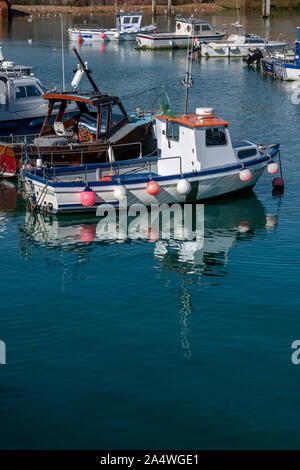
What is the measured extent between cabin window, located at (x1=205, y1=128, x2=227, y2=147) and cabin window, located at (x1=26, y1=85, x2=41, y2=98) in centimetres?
1303

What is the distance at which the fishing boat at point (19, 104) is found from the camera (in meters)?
31.2

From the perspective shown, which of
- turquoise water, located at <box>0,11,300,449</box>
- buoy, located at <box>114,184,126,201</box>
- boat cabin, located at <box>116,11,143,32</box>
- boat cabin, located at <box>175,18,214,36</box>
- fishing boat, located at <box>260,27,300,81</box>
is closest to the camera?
turquoise water, located at <box>0,11,300,449</box>

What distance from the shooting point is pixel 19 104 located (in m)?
31.7

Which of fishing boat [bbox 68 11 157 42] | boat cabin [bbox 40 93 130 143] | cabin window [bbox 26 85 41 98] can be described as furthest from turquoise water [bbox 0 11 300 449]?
fishing boat [bbox 68 11 157 42]

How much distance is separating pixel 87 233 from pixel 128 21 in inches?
2761

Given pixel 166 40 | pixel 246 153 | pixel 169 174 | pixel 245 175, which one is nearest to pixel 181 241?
pixel 169 174

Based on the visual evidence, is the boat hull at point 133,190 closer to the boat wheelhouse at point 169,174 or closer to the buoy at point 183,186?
the boat wheelhouse at point 169,174

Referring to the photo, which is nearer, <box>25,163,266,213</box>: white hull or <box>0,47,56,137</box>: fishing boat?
<box>25,163,266,213</box>: white hull

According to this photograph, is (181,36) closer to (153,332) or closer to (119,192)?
(119,192)

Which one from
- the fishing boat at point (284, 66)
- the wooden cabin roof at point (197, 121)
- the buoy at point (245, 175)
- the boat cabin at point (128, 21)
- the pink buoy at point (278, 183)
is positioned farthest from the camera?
the boat cabin at point (128, 21)

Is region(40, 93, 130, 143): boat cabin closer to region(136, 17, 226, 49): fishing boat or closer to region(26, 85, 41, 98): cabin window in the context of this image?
region(26, 85, 41, 98): cabin window

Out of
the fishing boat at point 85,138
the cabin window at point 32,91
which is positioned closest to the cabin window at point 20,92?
the cabin window at point 32,91

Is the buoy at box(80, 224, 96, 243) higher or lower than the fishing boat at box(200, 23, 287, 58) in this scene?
lower

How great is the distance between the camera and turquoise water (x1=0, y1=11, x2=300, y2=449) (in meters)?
11.5
